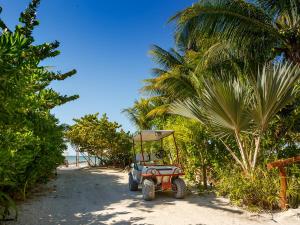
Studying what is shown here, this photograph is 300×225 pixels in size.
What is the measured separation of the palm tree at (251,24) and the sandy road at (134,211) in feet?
14.6

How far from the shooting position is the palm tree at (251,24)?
26.3 feet

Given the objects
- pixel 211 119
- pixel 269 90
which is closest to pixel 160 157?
pixel 211 119

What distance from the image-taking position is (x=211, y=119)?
7281 millimetres

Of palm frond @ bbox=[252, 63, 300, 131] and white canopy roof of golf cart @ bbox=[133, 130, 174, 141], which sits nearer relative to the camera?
palm frond @ bbox=[252, 63, 300, 131]

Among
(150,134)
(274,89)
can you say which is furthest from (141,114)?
(274,89)

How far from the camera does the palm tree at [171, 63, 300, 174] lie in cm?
619

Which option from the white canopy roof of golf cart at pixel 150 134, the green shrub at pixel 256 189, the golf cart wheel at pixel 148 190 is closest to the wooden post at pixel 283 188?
the green shrub at pixel 256 189

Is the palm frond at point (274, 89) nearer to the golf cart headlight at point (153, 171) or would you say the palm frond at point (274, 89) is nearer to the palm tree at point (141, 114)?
the golf cart headlight at point (153, 171)

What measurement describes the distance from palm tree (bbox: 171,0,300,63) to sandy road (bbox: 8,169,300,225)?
4446 mm

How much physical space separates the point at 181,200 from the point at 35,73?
5692 mm

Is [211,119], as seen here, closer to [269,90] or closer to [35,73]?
[269,90]

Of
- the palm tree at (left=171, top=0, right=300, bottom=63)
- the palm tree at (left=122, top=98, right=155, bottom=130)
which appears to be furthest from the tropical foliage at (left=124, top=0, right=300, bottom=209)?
the palm tree at (left=122, top=98, right=155, bottom=130)

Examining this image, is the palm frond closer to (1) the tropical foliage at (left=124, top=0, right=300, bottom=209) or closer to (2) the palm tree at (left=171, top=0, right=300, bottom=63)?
Result: (1) the tropical foliage at (left=124, top=0, right=300, bottom=209)

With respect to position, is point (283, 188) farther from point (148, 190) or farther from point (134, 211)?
point (148, 190)
